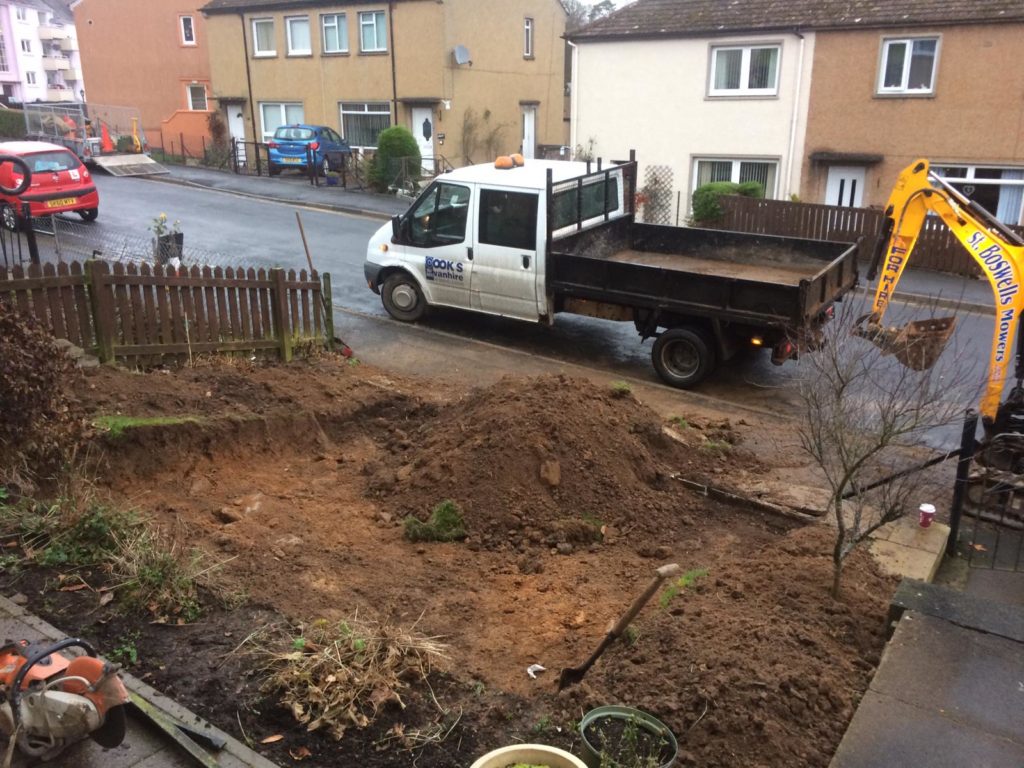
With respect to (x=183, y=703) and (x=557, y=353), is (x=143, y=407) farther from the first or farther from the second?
(x=557, y=353)

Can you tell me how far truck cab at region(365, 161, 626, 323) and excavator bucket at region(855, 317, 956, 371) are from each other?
4456 millimetres

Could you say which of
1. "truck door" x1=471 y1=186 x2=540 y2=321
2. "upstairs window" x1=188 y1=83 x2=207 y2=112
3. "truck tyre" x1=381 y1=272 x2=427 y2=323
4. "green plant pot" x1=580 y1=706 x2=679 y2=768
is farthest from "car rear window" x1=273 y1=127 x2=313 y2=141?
"green plant pot" x1=580 y1=706 x2=679 y2=768

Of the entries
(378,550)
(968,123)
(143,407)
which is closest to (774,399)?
(378,550)

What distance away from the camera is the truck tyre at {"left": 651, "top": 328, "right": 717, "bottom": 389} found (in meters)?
10.1

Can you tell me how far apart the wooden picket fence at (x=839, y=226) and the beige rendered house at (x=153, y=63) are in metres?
24.3

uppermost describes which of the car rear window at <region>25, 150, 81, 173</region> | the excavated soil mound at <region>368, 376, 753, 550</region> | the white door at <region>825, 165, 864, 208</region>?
the car rear window at <region>25, 150, 81, 173</region>

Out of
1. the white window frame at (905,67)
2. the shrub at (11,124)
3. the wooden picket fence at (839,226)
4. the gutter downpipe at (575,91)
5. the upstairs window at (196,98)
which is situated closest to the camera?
the wooden picket fence at (839,226)

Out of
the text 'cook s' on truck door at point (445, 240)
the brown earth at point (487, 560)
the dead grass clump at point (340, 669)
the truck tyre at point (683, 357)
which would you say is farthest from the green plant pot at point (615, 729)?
the text 'cook s' on truck door at point (445, 240)

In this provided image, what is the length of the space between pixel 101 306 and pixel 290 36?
85.7 feet

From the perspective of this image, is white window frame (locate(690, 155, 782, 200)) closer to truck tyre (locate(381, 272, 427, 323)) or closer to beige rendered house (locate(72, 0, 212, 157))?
truck tyre (locate(381, 272, 427, 323))

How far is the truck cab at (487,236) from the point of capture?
36.1 ft

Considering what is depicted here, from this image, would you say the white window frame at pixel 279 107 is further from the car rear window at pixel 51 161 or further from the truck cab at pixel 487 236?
the truck cab at pixel 487 236

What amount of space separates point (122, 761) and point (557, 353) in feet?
28.4

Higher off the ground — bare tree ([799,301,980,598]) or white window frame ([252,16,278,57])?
white window frame ([252,16,278,57])
